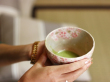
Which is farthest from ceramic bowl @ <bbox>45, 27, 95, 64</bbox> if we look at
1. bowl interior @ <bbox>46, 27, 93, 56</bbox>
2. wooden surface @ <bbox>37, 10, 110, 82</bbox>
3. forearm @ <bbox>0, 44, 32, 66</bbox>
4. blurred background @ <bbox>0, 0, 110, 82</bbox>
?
wooden surface @ <bbox>37, 10, 110, 82</bbox>

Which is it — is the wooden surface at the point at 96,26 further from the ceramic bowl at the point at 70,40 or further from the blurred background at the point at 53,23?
the ceramic bowl at the point at 70,40

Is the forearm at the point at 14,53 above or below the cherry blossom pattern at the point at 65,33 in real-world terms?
below

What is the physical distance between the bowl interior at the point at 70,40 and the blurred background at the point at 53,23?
36 cm

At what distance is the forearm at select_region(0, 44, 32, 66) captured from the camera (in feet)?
2.15

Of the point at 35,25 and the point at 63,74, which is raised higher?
the point at 35,25

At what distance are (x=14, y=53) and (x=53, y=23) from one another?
619mm

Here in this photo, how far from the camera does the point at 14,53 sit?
2.25 ft

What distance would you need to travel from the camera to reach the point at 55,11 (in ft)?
6.00

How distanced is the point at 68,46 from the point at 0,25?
813 millimetres

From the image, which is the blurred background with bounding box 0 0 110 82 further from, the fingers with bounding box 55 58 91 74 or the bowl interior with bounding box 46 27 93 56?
the fingers with bounding box 55 58 91 74

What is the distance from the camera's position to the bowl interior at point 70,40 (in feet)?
1.78

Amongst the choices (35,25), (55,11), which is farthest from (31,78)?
(55,11)

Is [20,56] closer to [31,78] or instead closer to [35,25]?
[31,78]

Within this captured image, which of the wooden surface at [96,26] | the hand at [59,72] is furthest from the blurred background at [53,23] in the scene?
the hand at [59,72]
